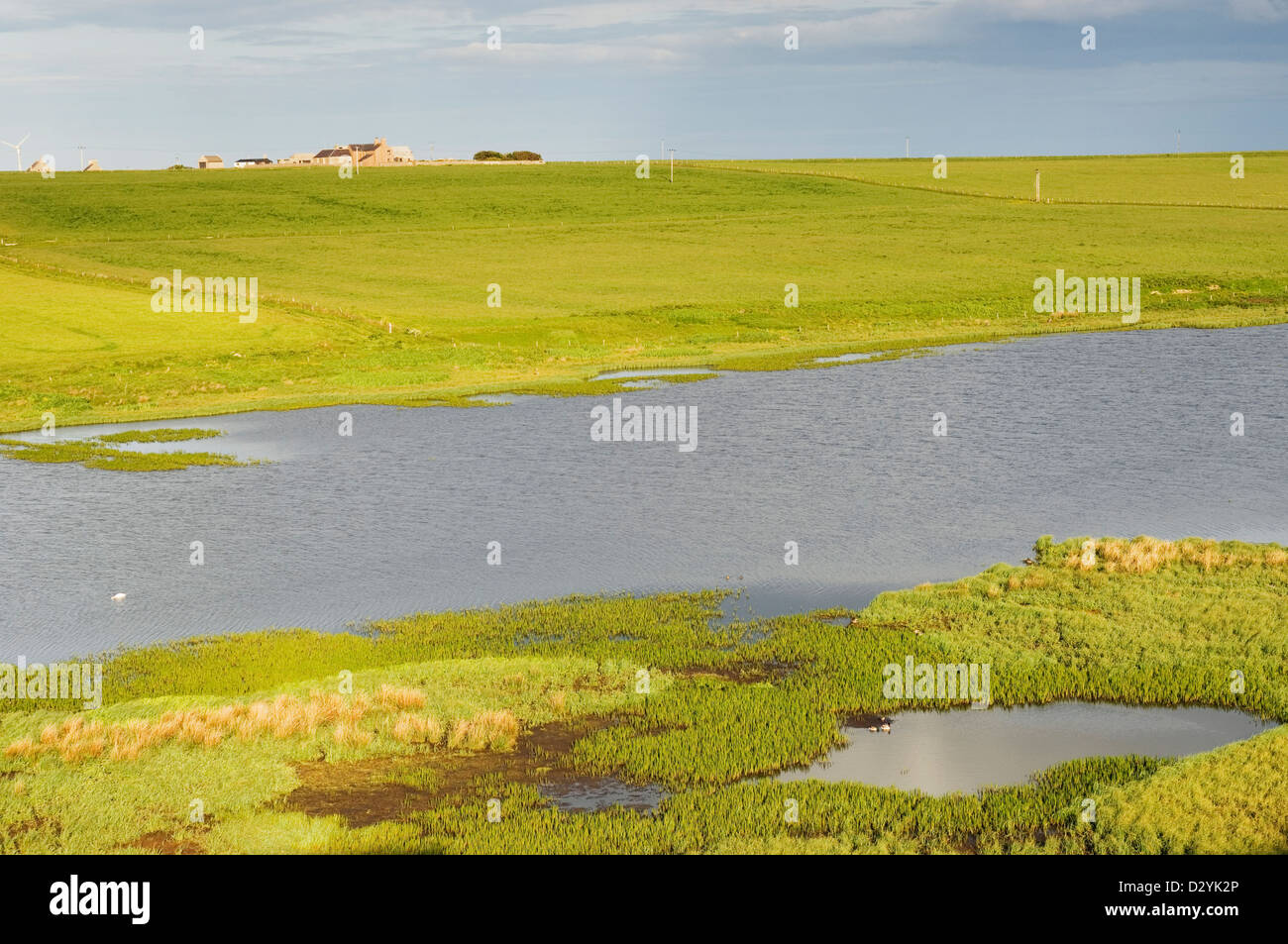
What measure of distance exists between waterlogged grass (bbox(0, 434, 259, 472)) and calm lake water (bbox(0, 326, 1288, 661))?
121cm

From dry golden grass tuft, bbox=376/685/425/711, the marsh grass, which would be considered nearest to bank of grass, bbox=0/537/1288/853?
dry golden grass tuft, bbox=376/685/425/711

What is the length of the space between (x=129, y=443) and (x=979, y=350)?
142ft

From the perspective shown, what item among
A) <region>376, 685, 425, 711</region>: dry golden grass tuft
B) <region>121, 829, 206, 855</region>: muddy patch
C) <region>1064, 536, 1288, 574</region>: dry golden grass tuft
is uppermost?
<region>1064, 536, 1288, 574</region>: dry golden grass tuft

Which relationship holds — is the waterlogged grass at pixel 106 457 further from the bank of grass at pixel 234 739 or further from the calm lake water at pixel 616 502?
the bank of grass at pixel 234 739

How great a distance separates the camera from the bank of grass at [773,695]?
1677 cm

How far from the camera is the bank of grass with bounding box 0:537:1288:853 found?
16766mm

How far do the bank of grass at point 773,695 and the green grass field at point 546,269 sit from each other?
3483 cm

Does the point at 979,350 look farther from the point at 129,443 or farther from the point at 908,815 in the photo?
the point at 908,815

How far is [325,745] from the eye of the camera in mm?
20016

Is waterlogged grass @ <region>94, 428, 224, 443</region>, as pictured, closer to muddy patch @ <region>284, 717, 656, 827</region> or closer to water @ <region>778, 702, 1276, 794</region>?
muddy patch @ <region>284, 717, 656, 827</region>

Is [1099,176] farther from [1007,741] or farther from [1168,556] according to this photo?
[1007,741]

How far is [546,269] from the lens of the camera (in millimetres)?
97375

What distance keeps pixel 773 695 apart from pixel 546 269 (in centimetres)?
7837
